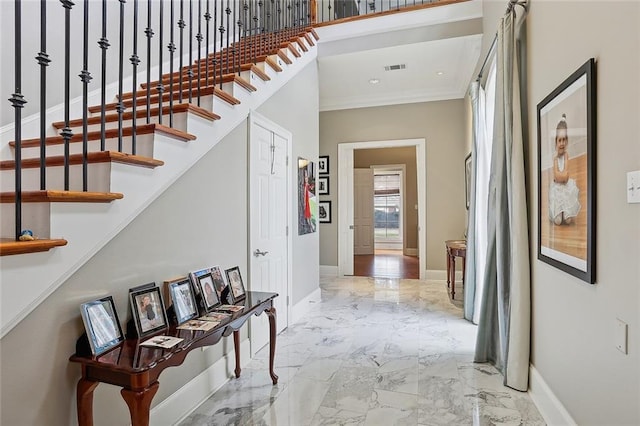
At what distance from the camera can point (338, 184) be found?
21.4 ft

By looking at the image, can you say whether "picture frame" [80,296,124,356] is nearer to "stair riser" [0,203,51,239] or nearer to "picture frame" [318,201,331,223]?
"stair riser" [0,203,51,239]

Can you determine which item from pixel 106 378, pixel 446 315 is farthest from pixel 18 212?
pixel 446 315

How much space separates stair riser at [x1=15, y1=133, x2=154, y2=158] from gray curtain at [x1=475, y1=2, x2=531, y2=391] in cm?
231

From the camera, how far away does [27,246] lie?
1.26 m

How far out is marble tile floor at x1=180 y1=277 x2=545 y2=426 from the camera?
2178 millimetres

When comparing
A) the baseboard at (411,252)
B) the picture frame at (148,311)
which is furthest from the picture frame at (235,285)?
the baseboard at (411,252)

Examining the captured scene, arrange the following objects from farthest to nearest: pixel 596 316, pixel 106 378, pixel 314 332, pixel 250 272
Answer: pixel 314 332, pixel 250 272, pixel 596 316, pixel 106 378

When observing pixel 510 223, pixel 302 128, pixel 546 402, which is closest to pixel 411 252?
pixel 302 128

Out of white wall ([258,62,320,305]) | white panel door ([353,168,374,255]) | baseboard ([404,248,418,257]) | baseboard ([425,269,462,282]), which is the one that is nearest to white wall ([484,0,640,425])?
white wall ([258,62,320,305])

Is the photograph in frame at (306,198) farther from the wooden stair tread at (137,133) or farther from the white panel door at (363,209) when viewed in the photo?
the white panel door at (363,209)

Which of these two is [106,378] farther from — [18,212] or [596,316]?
[596,316]

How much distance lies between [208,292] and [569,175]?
2149mm

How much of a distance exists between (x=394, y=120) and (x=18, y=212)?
5715 mm

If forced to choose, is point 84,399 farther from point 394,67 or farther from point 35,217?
point 394,67
